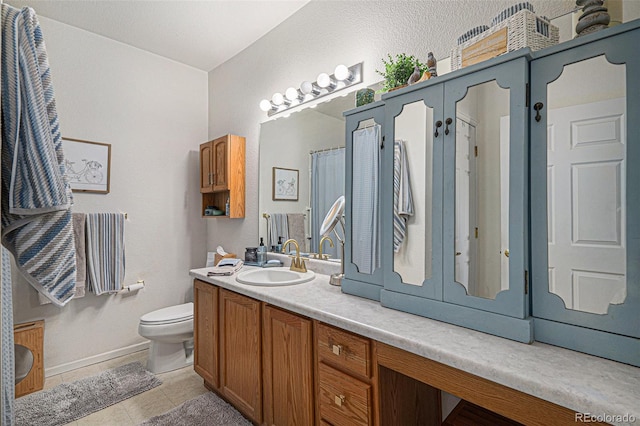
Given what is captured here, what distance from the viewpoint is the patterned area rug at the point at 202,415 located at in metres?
1.90

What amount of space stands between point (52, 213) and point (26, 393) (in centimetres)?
235

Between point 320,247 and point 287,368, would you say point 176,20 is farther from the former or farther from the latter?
point 287,368

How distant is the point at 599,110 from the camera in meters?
0.94

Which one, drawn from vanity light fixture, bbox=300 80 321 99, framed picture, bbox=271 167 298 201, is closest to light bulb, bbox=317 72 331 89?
vanity light fixture, bbox=300 80 321 99

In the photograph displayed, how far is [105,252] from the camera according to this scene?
2.65 metres

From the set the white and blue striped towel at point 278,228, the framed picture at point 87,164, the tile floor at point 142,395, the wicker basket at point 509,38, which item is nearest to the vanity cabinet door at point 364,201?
the wicker basket at point 509,38

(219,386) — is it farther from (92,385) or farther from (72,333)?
(72,333)

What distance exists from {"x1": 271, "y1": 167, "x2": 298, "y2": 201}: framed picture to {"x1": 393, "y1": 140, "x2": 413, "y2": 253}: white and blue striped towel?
1105mm

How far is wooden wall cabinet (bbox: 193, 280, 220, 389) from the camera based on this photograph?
2.07m

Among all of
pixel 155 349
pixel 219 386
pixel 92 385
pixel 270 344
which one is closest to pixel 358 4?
pixel 270 344

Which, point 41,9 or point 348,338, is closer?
point 348,338

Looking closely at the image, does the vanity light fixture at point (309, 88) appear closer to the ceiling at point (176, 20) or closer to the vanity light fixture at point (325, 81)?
the vanity light fixture at point (325, 81)

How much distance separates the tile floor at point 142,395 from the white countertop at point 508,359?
140 cm

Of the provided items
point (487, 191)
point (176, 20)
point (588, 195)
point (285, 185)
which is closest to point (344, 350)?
point (487, 191)
